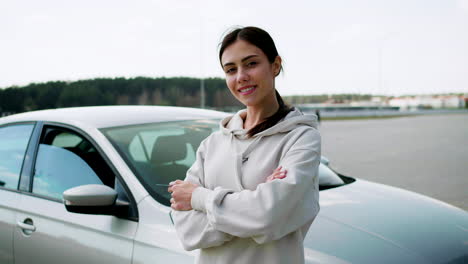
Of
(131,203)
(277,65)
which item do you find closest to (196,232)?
(277,65)

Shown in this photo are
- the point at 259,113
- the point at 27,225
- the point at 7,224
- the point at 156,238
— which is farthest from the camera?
the point at 7,224

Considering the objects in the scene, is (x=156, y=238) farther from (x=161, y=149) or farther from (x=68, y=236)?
(x=161, y=149)

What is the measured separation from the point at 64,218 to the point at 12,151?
0.99m

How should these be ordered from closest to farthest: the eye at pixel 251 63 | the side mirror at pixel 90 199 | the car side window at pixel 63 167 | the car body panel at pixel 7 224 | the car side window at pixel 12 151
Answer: the eye at pixel 251 63 → the side mirror at pixel 90 199 → the car side window at pixel 63 167 → the car body panel at pixel 7 224 → the car side window at pixel 12 151

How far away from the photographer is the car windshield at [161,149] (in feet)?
7.34

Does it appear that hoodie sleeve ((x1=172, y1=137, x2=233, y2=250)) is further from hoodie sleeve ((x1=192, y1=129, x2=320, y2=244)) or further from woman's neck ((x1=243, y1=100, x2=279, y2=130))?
woman's neck ((x1=243, y1=100, x2=279, y2=130))

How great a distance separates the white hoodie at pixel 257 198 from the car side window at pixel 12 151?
1.90 metres

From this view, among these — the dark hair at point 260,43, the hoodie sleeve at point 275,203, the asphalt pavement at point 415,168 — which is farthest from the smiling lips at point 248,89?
the asphalt pavement at point 415,168

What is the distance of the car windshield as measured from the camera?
7.34 ft

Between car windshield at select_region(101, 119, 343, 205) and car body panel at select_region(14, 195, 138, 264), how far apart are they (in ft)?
0.94

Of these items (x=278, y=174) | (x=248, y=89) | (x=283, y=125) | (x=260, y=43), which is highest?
(x=260, y=43)

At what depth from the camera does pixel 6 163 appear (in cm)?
296

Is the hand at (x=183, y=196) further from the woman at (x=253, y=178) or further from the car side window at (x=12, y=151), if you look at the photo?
the car side window at (x=12, y=151)

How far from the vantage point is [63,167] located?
259 centimetres
